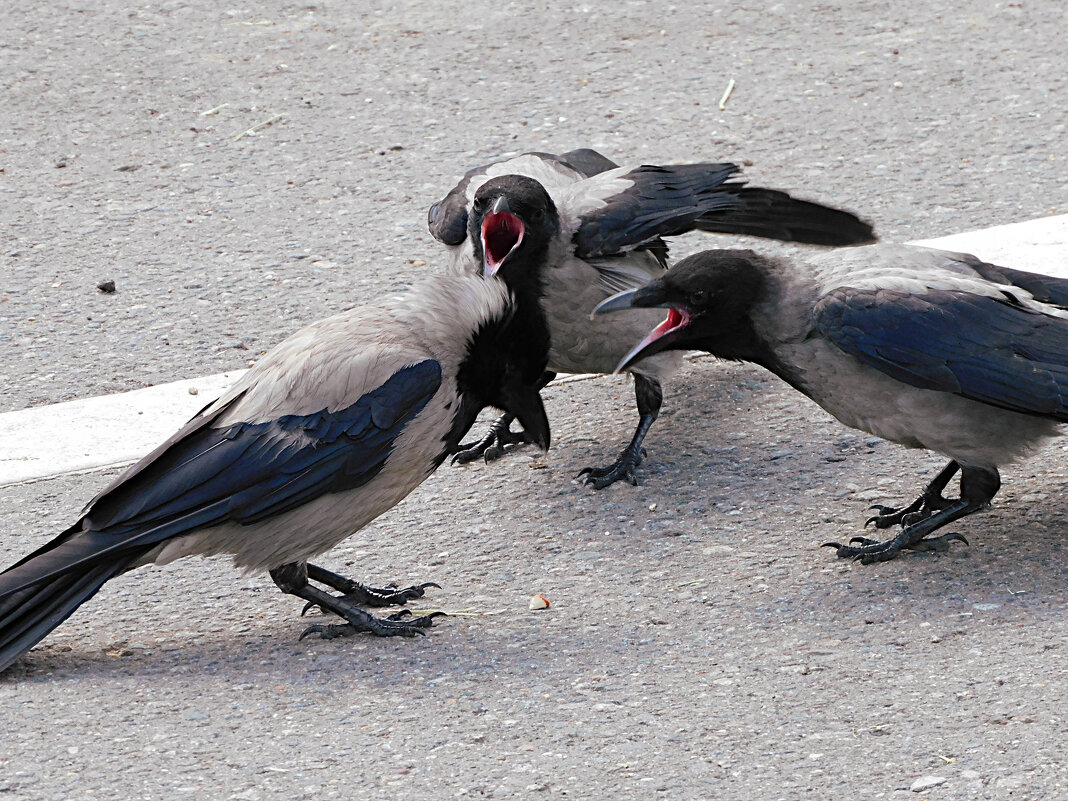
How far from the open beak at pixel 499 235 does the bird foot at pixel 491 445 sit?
64cm

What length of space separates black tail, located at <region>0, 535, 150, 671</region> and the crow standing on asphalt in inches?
71.3

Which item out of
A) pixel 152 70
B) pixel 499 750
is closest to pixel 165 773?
pixel 499 750

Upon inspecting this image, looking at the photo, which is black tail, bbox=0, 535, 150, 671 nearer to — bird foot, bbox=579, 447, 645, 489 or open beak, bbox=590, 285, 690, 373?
open beak, bbox=590, 285, 690, 373

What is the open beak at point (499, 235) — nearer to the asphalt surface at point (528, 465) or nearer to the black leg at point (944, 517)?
the asphalt surface at point (528, 465)

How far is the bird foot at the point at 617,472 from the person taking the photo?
5645 mm

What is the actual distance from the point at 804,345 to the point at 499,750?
1734mm

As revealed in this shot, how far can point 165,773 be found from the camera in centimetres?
385

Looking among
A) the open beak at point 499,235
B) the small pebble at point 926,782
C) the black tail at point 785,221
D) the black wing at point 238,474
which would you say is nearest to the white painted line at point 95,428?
the open beak at point 499,235

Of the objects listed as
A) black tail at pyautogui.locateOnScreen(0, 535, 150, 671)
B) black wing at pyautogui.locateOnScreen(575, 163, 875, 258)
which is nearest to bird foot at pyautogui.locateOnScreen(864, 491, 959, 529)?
black wing at pyautogui.locateOnScreen(575, 163, 875, 258)

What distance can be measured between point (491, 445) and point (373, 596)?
129 cm

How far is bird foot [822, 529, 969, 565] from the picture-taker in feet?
16.2

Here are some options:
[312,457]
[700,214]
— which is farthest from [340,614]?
[700,214]

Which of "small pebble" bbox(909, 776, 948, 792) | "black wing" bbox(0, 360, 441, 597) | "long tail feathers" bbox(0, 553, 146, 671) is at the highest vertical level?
"black wing" bbox(0, 360, 441, 597)

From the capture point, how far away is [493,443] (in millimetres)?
6016
